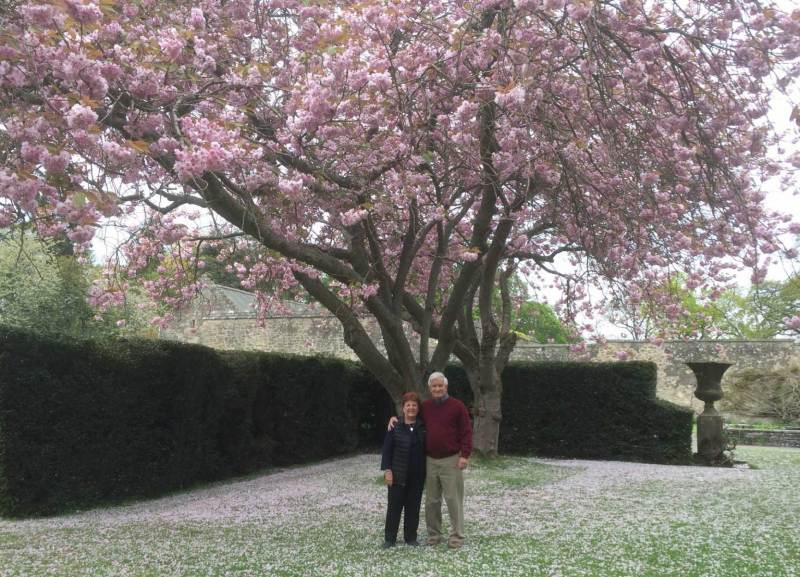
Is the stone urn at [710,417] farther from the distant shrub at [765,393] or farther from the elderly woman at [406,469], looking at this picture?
the elderly woman at [406,469]

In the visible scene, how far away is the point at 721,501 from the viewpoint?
8.70 m

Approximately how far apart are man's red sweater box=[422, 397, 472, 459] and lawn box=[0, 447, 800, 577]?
808mm

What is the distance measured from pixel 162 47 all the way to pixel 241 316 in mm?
22128

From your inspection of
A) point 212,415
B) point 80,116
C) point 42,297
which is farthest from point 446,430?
point 42,297

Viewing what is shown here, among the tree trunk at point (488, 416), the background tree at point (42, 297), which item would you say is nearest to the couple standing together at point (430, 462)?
the tree trunk at point (488, 416)

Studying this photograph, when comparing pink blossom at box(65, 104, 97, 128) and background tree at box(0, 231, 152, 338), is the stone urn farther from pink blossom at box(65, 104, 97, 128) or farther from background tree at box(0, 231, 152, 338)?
background tree at box(0, 231, 152, 338)

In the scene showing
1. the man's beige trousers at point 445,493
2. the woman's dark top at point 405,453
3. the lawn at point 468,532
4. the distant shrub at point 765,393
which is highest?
the distant shrub at point 765,393

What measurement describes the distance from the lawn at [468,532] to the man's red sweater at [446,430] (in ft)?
2.65

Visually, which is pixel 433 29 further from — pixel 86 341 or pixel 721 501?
pixel 721 501

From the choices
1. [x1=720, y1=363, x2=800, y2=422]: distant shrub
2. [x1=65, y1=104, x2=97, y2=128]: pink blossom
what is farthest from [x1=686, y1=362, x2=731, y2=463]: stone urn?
[x1=65, y1=104, x2=97, y2=128]: pink blossom

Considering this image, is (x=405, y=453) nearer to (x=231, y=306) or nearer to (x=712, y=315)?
(x=231, y=306)

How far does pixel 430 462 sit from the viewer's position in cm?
624

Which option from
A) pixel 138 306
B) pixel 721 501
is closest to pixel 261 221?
pixel 721 501

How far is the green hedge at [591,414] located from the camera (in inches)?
559
